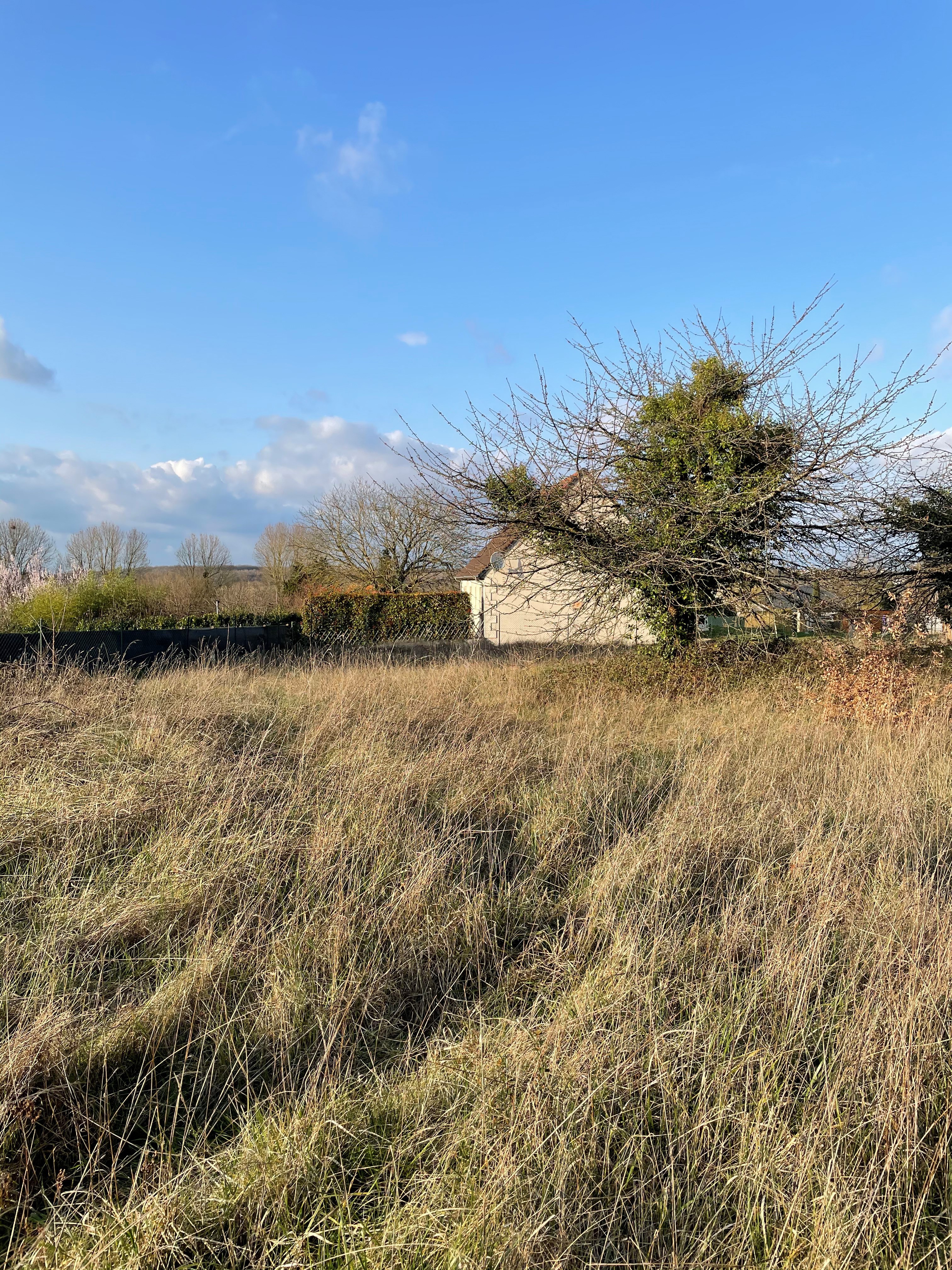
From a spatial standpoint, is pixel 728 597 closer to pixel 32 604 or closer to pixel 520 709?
pixel 520 709

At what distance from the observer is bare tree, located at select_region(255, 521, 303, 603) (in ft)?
101

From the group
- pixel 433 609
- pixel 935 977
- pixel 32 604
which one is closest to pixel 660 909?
pixel 935 977

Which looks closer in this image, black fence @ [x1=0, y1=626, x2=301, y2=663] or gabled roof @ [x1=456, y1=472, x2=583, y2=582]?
black fence @ [x1=0, y1=626, x2=301, y2=663]

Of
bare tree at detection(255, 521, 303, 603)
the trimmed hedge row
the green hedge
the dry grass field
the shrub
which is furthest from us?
bare tree at detection(255, 521, 303, 603)

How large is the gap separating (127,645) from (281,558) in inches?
Answer: 769

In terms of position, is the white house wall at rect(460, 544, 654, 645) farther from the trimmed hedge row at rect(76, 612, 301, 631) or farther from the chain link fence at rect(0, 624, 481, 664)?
the trimmed hedge row at rect(76, 612, 301, 631)

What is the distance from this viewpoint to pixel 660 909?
3.50 metres

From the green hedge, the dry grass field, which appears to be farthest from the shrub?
the dry grass field

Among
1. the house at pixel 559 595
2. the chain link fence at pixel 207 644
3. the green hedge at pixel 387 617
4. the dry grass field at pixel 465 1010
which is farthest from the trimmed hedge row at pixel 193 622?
the dry grass field at pixel 465 1010

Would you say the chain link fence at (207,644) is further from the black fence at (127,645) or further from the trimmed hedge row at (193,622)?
the trimmed hedge row at (193,622)

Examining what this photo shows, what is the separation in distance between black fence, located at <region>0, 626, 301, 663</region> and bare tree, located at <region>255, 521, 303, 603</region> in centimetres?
1344

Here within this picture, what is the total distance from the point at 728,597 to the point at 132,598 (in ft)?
50.5

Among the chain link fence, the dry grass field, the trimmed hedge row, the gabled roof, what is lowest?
the dry grass field

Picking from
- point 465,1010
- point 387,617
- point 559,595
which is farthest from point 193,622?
point 465,1010
